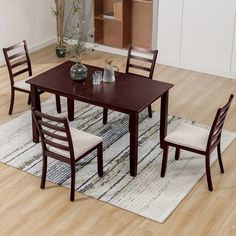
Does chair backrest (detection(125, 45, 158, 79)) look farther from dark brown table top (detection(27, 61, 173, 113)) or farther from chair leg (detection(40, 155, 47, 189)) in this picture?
chair leg (detection(40, 155, 47, 189))

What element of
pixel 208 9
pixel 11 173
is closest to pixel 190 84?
pixel 208 9

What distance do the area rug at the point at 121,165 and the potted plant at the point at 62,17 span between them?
1.93 metres

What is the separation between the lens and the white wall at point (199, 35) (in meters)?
7.35

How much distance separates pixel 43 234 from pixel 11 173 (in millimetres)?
1047

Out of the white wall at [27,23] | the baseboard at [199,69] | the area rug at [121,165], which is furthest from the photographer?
the white wall at [27,23]

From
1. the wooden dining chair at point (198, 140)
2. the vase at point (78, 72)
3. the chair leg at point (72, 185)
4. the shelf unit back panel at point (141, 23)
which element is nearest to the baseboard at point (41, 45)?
the shelf unit back panel at point (141, 23)

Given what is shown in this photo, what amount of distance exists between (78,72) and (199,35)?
2.54 metres

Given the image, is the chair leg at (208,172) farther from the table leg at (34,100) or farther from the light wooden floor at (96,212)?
the table leg at (34,100)

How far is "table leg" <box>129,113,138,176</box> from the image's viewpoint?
5.17 m

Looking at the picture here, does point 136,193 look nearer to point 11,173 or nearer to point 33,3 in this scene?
point 11,173

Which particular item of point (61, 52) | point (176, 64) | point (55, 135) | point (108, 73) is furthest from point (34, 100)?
point (176, 64)

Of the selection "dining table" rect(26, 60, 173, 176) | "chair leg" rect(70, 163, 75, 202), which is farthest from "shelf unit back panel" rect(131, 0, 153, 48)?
"chair leg" rect(70, 163, 75, 202)

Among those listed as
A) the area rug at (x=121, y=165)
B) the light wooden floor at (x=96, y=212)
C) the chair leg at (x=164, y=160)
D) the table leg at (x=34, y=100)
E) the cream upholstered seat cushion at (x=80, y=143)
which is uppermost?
the table leg at (x=34, y=100)

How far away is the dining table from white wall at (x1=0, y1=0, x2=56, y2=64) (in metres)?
2.17
